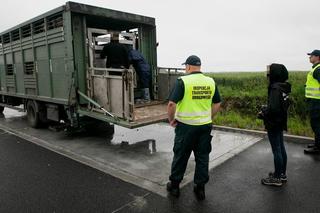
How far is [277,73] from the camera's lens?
4.07m

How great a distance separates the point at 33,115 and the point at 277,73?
7.10 metres

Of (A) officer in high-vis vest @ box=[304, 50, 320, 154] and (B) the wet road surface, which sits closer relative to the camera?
(B) the wet road surface

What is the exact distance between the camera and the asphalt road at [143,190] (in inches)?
147

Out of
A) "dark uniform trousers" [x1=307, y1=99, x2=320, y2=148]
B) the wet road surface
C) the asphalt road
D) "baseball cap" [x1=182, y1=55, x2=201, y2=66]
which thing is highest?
"baseball cap" [x1=182, y1=55, x2=201, y2=66]

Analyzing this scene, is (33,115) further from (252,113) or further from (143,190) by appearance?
(252,113)

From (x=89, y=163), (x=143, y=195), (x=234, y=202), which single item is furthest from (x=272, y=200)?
(x=89, y=163)

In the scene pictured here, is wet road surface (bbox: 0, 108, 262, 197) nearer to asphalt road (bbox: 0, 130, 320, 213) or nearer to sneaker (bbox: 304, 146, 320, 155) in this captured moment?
asphalt road (bbox: 0, 130, 320, 213)

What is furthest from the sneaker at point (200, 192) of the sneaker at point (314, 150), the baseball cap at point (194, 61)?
the sneaker at point (314, 150)

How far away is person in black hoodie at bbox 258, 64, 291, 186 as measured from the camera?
4043mm

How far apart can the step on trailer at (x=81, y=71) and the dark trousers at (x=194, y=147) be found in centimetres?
158

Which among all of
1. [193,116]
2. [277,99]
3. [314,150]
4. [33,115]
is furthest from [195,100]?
[33,115]

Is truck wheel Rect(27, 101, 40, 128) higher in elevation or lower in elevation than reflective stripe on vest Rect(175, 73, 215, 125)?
lower

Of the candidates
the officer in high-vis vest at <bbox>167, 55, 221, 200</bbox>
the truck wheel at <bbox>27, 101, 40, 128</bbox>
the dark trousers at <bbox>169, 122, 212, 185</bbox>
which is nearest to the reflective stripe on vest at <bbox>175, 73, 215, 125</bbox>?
the officer in high-vis vest at <bbox>167, 55, 221, 200</bbox>

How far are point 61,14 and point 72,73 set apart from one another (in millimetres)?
1298
